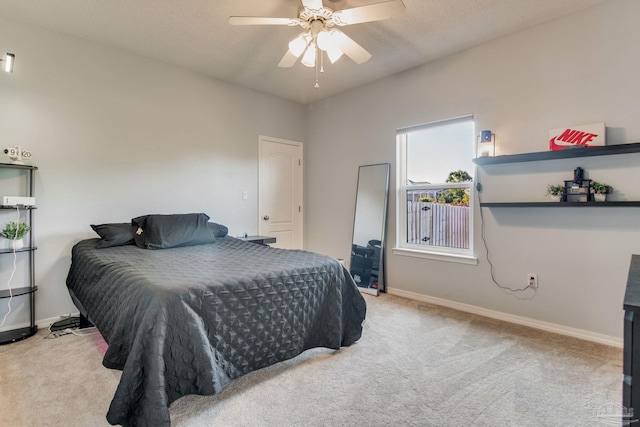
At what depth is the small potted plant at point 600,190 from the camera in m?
2.46

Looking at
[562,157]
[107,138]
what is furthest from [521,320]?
[107,138]

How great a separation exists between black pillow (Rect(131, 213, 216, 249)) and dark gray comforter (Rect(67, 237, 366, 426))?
0.22m

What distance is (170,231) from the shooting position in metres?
3.06

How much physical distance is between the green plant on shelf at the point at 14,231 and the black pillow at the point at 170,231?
2.60 feet

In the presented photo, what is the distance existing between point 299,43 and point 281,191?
8.37 ft

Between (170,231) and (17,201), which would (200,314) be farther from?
(17,201)

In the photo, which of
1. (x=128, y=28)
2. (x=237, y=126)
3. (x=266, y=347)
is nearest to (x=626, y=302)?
(x=266, y=347)

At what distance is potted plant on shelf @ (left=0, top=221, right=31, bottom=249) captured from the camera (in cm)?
260

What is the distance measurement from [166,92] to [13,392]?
9.74 ft

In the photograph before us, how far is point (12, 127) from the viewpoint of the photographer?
2.75m

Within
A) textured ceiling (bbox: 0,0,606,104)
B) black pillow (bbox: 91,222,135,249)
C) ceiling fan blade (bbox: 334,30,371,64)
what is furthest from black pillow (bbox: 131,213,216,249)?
ceiling fan blade (bbox: 334,30,371,64)

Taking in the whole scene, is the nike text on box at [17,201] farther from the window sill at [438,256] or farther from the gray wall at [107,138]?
the window sill at [438,256]

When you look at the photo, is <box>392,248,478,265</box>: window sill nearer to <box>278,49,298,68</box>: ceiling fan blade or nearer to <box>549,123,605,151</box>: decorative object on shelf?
<box>549,123,605,151</box>: decorative object on shelf

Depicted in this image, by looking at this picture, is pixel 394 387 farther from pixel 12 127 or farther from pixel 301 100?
pixel 301 100
